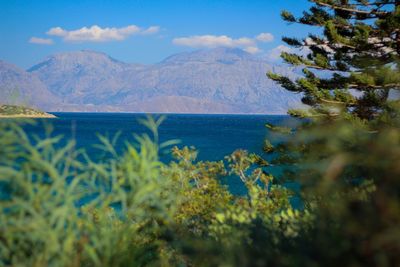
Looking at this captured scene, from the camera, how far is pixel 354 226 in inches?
93.0

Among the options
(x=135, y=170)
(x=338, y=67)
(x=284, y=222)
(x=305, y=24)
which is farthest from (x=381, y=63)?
(x=135, y=170)

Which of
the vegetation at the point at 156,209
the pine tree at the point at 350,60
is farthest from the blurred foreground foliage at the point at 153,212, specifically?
the pine tree at the point at 350,60

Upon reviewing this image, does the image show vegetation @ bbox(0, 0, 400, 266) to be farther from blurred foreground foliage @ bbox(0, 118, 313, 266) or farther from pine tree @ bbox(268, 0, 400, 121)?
pine tree @ bbox(268, 0, 400, 121)

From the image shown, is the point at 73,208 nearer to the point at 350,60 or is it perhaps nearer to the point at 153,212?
the point at 153,212

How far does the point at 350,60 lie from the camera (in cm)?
2284

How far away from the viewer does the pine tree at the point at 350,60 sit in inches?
839

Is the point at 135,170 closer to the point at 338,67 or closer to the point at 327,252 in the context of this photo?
the point at 327,252

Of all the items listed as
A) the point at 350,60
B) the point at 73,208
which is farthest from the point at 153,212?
the point at 350,60

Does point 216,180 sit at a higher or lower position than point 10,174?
lower

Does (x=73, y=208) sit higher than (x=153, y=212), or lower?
higher

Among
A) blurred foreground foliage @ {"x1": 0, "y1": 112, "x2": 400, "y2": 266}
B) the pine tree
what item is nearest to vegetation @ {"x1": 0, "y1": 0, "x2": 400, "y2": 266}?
blurred foreground foliage @ {"x1": 0, "y1": 112, "x2": 400, "y2": 266}

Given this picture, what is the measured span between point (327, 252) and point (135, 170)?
4.76 feet

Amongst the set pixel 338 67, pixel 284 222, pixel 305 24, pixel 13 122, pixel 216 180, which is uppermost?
pixel 305 24

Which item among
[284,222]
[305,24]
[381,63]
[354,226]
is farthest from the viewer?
[305,24]
